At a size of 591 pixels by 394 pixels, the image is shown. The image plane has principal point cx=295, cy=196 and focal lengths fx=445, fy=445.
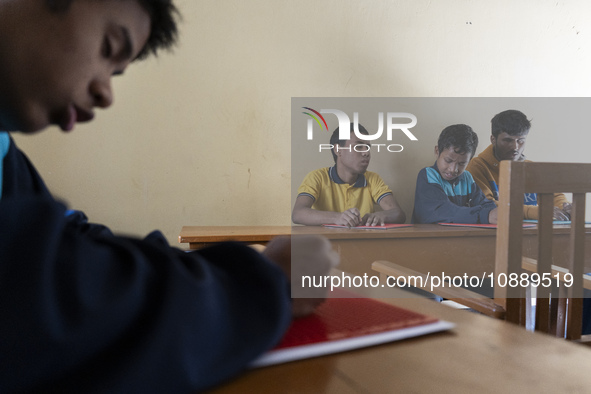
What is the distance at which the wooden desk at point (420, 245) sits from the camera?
150cm

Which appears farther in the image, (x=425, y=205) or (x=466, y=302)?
(x=425, y=205)

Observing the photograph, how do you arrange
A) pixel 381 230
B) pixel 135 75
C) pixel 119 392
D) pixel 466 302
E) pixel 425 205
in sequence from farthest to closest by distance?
pixel 425 205 < pixel 135 75 < pixel 381 230 < pixel 466 302 < pixel 119 392

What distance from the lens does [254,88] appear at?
2.08 metres

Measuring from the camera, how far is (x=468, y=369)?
30 cm

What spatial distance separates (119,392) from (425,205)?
1.96m

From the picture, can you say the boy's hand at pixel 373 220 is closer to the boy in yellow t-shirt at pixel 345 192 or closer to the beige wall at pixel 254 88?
the boy in yellow t-shirt at pixel 345 192

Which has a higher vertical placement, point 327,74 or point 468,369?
point 327,74

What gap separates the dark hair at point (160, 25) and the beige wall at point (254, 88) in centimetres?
138

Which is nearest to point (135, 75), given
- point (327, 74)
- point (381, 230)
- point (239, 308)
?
point (327, 74)

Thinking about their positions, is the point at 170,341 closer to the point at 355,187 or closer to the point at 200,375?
the point at 200,375

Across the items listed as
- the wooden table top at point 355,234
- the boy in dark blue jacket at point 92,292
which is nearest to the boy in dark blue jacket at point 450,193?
the wooden table top at point 355,234

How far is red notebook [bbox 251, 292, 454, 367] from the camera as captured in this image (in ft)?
1.05

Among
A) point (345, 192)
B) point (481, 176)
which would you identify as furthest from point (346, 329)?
point (481, 176)

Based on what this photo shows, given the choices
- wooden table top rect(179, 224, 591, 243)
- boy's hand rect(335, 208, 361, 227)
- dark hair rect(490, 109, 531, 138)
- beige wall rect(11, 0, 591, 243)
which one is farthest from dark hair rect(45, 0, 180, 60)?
dark hair rect(490, 109, 531, 138)
